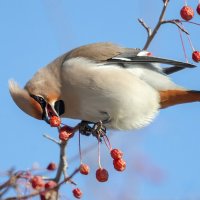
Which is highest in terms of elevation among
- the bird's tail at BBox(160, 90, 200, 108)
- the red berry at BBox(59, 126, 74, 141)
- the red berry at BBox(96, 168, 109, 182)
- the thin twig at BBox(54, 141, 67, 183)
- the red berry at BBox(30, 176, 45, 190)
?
the red berry at BBox(30, 176, 45, 190)

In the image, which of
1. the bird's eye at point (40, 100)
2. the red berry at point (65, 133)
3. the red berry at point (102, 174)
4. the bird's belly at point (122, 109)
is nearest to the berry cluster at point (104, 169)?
the red berry at point (102, 174)

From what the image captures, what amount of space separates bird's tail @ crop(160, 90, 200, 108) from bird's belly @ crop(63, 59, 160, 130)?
59 millimetres

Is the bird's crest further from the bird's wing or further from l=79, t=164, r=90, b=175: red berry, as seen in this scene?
l=79, t=164, r=90, b=175: red berry

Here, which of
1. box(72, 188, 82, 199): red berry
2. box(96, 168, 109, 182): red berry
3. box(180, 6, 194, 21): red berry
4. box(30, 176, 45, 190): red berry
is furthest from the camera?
box(180, 6, 194, 21): red berry

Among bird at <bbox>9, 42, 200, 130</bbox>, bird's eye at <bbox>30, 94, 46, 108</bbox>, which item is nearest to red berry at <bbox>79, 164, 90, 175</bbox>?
bird at <bbox>9, 42, 200, 130</bbox>

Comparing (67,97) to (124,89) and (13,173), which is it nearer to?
(124,89)

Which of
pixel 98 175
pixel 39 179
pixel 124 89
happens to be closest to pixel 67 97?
pixel 124 89

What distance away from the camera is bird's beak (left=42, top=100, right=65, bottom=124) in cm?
342

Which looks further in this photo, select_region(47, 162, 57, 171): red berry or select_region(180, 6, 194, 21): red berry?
select_region(180, 6, 194, 21): red berry

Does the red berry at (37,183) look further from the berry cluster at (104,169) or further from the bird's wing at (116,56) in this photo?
the bird's wing at (116,56)

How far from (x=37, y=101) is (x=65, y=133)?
0.85m

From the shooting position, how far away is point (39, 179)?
6.41ft

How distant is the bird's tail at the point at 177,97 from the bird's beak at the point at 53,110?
2.44 ft

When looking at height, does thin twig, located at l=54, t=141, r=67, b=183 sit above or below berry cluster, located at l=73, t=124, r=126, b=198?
above
